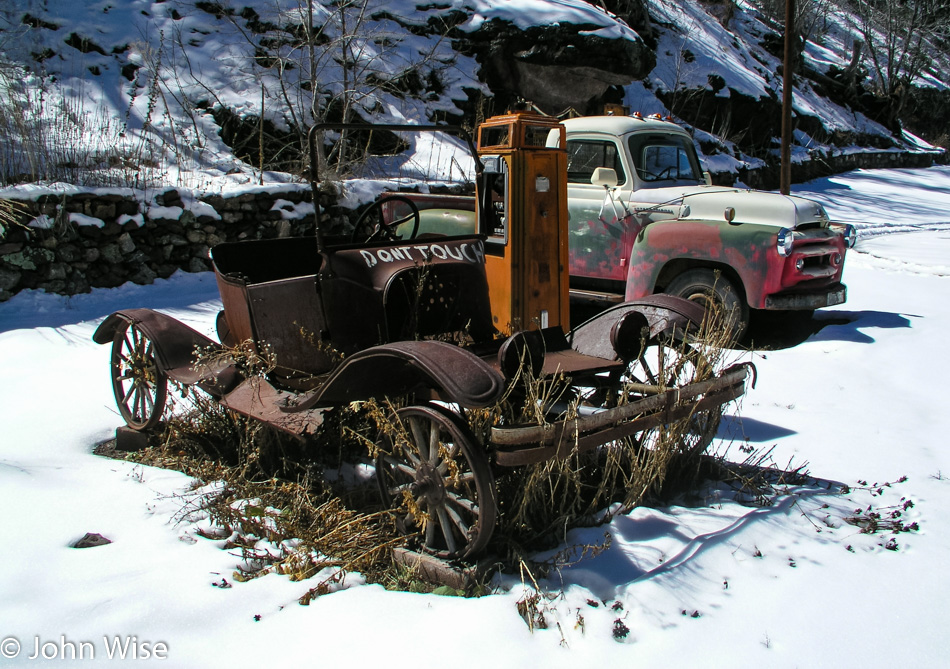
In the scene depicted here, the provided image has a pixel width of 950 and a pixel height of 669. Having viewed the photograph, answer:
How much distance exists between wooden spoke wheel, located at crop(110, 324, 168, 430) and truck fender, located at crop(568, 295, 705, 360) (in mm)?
2429

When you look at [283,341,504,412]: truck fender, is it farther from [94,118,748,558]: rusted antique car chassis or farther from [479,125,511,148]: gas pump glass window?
[479,125,511,148]: gas pump glass window

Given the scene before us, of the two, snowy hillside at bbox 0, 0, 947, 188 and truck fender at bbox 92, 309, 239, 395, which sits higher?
snowy hillside at bbox 0, 0, 947, 188

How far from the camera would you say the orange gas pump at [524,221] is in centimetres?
505

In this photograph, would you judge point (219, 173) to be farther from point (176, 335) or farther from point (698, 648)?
point (698, 648)

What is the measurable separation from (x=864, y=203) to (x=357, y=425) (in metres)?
15.9

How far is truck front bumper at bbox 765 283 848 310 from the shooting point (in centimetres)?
614

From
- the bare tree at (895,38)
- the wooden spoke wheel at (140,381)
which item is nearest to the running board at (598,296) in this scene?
the wooden spoke wheel at (140,381)

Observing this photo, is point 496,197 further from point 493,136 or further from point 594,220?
point 594,220

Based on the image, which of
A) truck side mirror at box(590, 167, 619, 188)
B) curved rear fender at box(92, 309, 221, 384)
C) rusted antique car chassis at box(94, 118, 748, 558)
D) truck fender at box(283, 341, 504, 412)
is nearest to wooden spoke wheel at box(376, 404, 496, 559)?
rusted antique car chassis at box(94, 118, 748, 558)

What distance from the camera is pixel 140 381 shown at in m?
4.50

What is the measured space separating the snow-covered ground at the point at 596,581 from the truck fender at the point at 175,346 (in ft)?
1.85

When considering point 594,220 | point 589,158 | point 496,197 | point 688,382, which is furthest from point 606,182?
point 688,382

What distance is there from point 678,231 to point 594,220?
3.08ft

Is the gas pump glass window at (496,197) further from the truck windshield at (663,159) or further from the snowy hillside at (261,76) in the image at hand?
the snowy hillside at (261,76)
